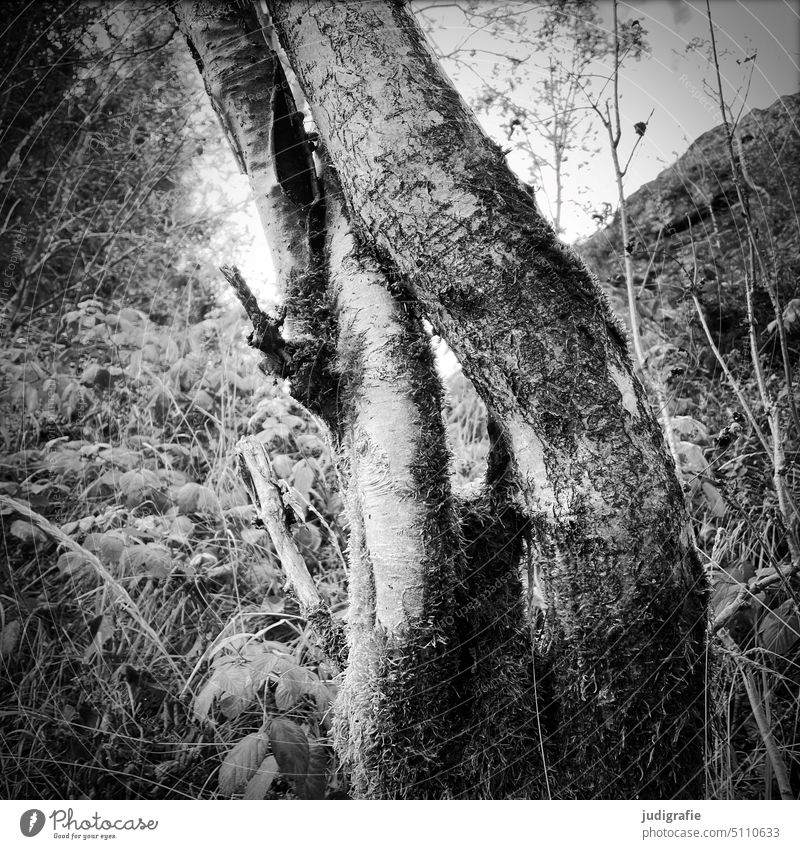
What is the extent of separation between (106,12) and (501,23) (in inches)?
32.1

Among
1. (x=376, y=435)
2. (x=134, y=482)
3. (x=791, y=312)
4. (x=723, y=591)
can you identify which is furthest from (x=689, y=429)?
(x=134, y=482)

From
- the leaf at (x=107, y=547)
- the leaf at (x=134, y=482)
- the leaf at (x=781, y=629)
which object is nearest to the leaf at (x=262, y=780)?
the leaf at (x=107, y=547)

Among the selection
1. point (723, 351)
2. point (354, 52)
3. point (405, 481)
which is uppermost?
point (354, 52)

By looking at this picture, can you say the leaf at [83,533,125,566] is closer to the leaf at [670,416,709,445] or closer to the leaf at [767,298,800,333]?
the leaf at [670,416,709,445]

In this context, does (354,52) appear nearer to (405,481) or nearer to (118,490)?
(405,481)

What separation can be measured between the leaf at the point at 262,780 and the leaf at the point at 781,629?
0.90 metres

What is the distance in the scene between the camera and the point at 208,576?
3.87 feet

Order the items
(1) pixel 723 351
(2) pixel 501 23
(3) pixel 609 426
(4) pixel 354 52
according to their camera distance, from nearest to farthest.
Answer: (3) pixel 609 426 → (4) pixel 354 52 → (2) pixel 501 23 → (1) pixel 723 351

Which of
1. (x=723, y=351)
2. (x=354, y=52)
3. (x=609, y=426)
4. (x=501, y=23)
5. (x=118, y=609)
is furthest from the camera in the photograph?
(x=723, y=351)

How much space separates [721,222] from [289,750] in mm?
1499

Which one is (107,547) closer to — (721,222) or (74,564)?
(74,564)

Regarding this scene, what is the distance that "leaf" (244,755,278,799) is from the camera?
0.82 metres

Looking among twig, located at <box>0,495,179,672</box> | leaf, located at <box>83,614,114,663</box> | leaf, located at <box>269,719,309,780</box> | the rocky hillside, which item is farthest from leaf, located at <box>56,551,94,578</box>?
the rocky hillside

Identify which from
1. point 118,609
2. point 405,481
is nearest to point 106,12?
point 405,481
